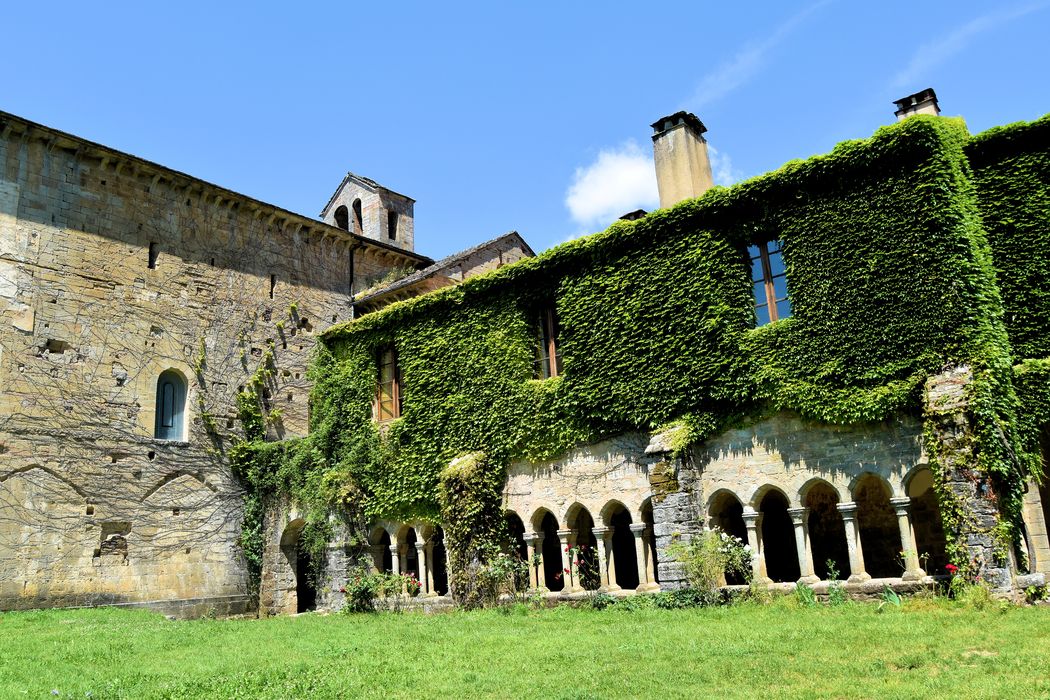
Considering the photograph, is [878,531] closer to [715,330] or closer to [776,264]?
[715,330]

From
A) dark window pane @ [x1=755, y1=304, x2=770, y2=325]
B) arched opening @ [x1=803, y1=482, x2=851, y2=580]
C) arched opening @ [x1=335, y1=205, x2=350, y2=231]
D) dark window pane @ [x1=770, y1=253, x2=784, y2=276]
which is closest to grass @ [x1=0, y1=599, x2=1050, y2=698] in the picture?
arched opening @ [x1=803, y1=482, x2=851, y2=580]

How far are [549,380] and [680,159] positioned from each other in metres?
4.98

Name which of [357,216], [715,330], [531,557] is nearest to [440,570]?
[531,557]

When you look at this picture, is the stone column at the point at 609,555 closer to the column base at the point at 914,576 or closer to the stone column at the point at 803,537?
the stone column at the point at 803,537

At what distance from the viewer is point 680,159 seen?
53.3ft

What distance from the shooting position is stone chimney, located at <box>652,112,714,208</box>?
16.1 m

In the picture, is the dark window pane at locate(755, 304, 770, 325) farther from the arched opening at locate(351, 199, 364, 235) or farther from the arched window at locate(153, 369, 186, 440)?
the arched opening at locate(351, 199, 364, 235)

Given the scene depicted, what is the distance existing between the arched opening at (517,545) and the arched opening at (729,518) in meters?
3.75

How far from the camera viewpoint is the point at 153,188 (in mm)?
19125

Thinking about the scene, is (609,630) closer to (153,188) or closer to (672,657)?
(672,657)

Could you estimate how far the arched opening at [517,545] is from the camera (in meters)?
15.7

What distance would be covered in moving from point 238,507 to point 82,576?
3.69m

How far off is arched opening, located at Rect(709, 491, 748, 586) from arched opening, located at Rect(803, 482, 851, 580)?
5.61ft

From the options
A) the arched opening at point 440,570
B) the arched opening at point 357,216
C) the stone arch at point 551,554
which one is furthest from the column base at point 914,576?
the arched opening at point 357,216
